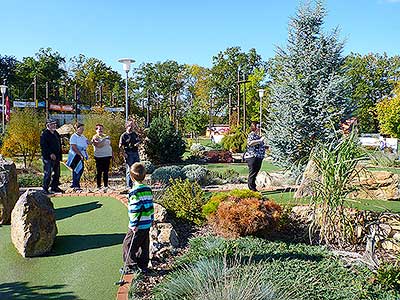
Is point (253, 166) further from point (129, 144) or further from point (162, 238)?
point (162, 238)

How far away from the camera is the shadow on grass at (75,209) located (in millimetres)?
6230

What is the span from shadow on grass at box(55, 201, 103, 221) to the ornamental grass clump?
353 centimetres

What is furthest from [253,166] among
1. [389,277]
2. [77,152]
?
[389,277]

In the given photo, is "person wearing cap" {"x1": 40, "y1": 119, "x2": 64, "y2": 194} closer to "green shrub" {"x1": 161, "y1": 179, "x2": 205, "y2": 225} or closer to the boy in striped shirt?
"green shrub" {"x1": 161, "y1": 179, "x2": 205, "y2": 225}

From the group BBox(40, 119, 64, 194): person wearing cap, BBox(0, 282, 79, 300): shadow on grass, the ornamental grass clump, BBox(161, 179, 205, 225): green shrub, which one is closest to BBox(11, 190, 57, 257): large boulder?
BBox(0, 282, 79, 300): shadow on grass

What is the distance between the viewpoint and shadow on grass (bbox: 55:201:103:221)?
6.23 meters

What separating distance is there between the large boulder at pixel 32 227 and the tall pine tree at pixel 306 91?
17.8 feet

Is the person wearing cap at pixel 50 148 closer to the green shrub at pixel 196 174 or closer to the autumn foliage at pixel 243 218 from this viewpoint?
the green shrub at pixel 196 174

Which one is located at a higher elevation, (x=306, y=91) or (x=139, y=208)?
(x=306, y=91)

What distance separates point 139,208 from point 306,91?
6175 mm

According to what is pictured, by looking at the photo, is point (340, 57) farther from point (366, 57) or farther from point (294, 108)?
point (366, 57)

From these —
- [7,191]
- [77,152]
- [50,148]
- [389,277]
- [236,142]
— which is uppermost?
[50,148]

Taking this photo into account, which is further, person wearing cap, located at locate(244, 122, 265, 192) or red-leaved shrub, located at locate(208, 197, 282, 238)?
person wearing cap, located at locate(244, 122, 265, 192)

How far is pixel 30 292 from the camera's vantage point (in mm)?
3646
